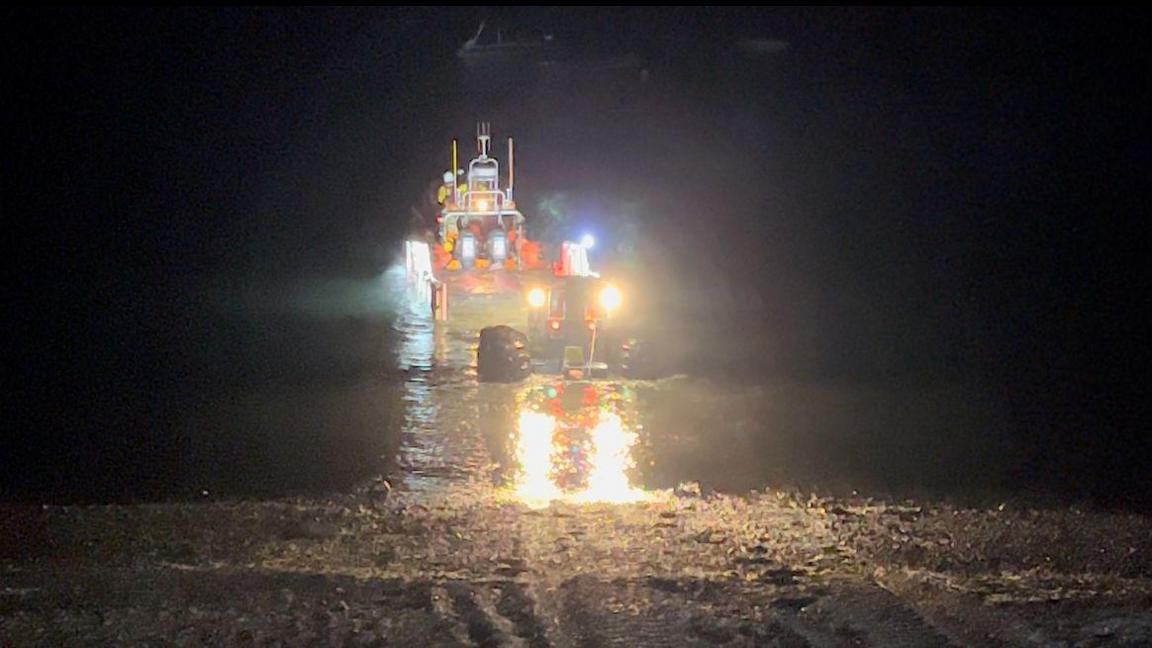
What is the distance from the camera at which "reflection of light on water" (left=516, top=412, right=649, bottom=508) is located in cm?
1071

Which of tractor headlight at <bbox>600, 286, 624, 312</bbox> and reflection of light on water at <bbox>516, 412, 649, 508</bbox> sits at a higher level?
tractor headlight at <bbox>600, 286, 624, 312</bbox>

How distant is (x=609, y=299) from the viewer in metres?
17.4

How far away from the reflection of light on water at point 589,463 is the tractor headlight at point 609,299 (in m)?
3.13

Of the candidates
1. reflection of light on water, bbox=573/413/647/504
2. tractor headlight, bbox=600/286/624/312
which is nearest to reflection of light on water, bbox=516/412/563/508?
reflection of light on water, bbox=573/413/647/504

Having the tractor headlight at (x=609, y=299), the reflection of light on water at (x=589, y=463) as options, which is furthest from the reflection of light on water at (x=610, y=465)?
the tractor headlight at (x=609, y=299)

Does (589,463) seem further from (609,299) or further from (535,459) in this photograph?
(609,299)

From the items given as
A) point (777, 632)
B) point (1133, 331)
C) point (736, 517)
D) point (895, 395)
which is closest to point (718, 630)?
point (777, 632)

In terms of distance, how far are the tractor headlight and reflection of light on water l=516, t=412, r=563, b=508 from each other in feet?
10.5

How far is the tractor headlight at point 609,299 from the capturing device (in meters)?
17.4

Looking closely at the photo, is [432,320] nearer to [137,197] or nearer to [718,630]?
[718,630]

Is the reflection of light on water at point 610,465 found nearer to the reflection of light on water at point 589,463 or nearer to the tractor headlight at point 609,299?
the reflection of light on water at point 589,463

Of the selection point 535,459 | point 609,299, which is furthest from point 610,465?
point 609,299

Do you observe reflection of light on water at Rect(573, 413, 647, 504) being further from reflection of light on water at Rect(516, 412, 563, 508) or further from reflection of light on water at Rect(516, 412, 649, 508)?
reflection of light on water at Rect(516, 412, 563, 508)

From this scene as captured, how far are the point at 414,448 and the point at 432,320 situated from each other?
9.34 meters
